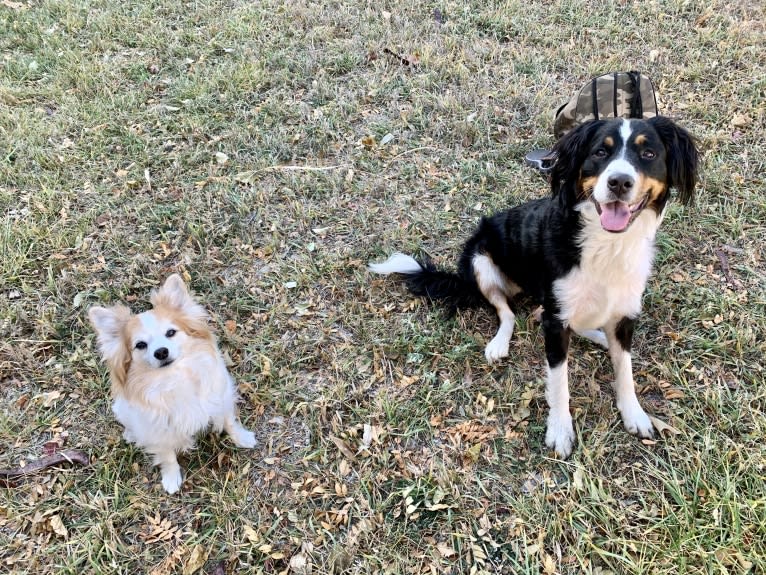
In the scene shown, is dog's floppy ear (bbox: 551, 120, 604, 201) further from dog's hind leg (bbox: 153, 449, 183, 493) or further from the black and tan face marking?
dog's hind leg (bbox: 153, 449, 183, 493)

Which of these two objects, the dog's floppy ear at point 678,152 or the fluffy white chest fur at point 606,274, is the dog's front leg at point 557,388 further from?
the dog's floppy ear at point 678,152

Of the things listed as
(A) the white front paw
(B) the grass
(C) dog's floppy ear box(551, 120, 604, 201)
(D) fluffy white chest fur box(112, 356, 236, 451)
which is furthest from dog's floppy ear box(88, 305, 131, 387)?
(A) the white front paw

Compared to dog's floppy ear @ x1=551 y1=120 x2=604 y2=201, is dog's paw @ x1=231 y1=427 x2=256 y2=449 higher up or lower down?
lower down

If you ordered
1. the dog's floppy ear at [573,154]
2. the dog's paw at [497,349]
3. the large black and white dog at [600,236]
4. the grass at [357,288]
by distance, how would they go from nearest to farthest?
the large black and white dog at [600,236]
the dog's floppy ear at [573,154]
the grass at [357,288]
the dog's paw at [497,349]

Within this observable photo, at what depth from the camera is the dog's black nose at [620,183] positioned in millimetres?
2035

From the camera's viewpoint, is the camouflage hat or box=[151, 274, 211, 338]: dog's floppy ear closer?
box=[151, 274, 211, 338]: dog's floppy ear

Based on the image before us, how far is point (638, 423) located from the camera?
2.58 m

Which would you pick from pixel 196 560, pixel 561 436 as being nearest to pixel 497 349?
pixel 561 436

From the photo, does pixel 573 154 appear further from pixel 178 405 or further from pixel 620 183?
pixel 178 405

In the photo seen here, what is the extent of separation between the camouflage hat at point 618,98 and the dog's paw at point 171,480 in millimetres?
3179

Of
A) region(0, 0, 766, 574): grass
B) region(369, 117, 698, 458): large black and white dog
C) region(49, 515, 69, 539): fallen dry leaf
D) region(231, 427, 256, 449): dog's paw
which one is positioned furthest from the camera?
region(231, 427, 256, 449): dog's paw

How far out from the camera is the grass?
242 cm

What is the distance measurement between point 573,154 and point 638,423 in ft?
4.31

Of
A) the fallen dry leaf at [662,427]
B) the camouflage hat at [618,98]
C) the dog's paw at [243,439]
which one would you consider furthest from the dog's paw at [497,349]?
the camouflage hat at [618,98]
